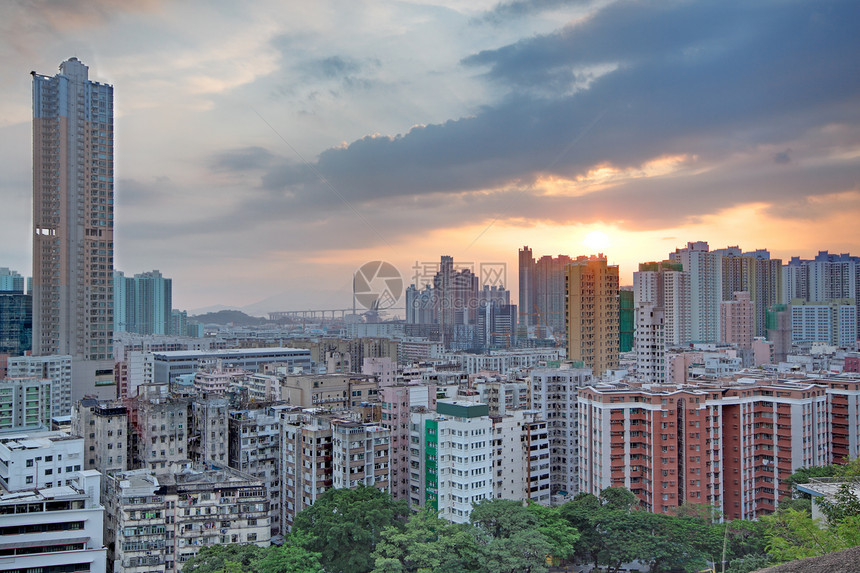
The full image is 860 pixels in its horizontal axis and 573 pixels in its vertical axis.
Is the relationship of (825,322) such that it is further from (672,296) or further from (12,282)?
(12,282)

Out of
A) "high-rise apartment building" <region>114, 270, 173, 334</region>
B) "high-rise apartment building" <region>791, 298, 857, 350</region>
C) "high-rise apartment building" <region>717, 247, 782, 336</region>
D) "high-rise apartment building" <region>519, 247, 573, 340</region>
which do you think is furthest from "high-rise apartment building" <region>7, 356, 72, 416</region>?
"high-rise apartment building" <region>791, 298, 857, 350</region>

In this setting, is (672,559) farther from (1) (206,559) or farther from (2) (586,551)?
(1) (206,559)

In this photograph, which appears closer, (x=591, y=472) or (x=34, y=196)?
(x=591, y=472)

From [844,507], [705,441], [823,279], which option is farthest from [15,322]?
[823,279]

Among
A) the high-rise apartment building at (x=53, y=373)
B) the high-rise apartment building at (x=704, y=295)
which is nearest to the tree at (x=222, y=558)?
the high-rise apartment building at (x=53, y=373)

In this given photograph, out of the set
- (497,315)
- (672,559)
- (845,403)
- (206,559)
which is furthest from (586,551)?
(497,315)

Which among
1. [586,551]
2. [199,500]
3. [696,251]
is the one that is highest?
[696,251]
